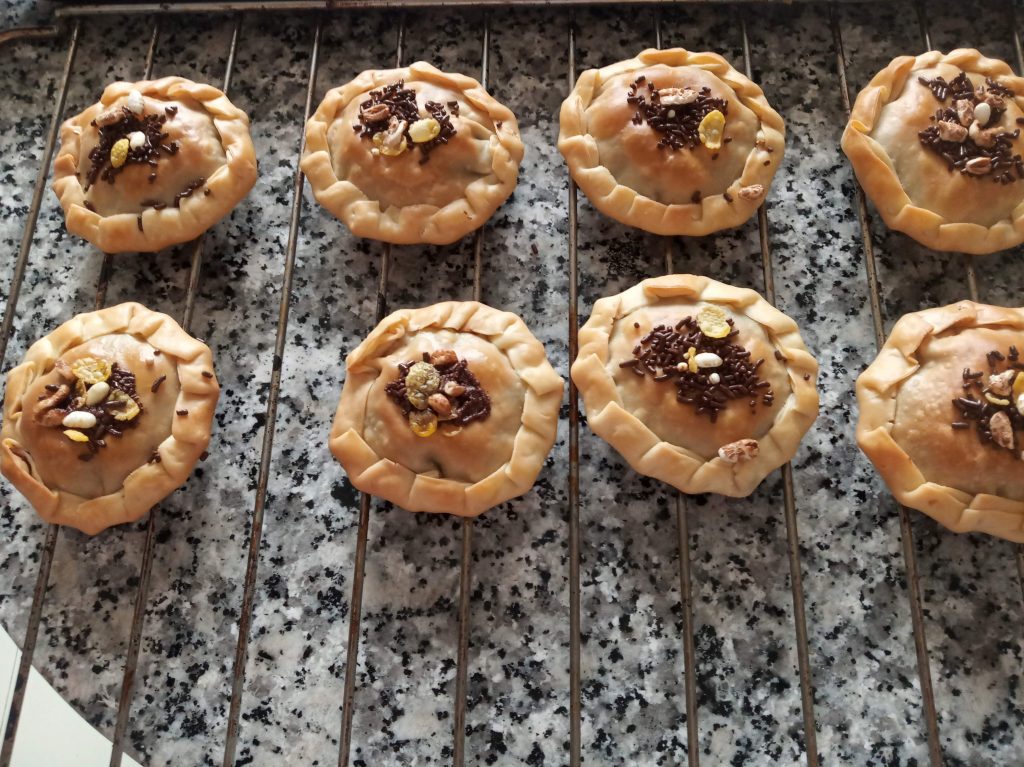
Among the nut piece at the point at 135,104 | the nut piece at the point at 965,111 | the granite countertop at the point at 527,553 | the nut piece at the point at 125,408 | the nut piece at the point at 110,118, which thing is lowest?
the granite countertop at the point at 527,553

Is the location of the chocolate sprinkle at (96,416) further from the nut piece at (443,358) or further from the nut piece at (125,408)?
the nut piece at (443,358)

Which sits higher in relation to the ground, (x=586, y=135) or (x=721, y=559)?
(x=586, y=135)

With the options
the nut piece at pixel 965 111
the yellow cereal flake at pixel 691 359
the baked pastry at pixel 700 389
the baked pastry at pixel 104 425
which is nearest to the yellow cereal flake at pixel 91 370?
the baked pastry at pixel 104 425

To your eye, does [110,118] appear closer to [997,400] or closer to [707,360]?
[707,360]

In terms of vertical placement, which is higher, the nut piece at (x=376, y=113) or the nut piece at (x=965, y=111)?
the nut piece at (x=376, y=113)

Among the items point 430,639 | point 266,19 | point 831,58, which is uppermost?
point 266,19

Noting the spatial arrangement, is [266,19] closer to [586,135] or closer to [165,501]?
[586,135]

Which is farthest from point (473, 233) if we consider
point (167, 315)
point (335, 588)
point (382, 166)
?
point (335, 588)

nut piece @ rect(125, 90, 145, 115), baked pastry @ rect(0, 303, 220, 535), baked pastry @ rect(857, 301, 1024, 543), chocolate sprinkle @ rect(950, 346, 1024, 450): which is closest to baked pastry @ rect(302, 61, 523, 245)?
nut piece @ rect(125, 90, 145, 115)
